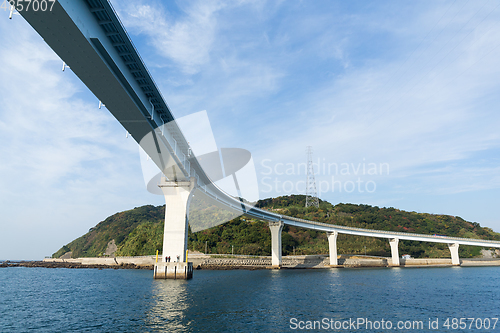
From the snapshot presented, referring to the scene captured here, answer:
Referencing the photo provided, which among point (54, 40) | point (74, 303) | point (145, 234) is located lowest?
point (74, 303)

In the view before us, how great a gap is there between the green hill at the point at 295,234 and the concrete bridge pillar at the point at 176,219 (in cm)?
5939

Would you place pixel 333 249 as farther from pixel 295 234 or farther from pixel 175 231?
pixel 175 231

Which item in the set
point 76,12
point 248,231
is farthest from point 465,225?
point 76,12

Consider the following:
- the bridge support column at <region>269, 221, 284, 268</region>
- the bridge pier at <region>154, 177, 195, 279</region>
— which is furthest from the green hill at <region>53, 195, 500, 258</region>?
the bridge pier at <region>154, 177, 195, 279</region>

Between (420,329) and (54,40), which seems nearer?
(54,40)

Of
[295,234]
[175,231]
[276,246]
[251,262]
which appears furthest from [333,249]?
[175,231]

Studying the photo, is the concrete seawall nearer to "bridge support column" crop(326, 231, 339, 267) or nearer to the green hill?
"bridge support column" crop(326, 231, 339, 267)

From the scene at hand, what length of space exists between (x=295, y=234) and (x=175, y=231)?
345 feet

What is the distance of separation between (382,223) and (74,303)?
5741 inches

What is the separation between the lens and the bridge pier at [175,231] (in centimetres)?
5031

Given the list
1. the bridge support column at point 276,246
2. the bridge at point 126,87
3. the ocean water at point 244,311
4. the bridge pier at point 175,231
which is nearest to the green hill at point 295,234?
the bridge support column at point 276,246

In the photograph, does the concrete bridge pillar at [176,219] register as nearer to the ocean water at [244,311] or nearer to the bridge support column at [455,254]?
the ocean water at [244,311]

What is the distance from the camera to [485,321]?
82.5ft

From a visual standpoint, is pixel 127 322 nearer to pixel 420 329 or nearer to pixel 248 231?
pixel 420 329
